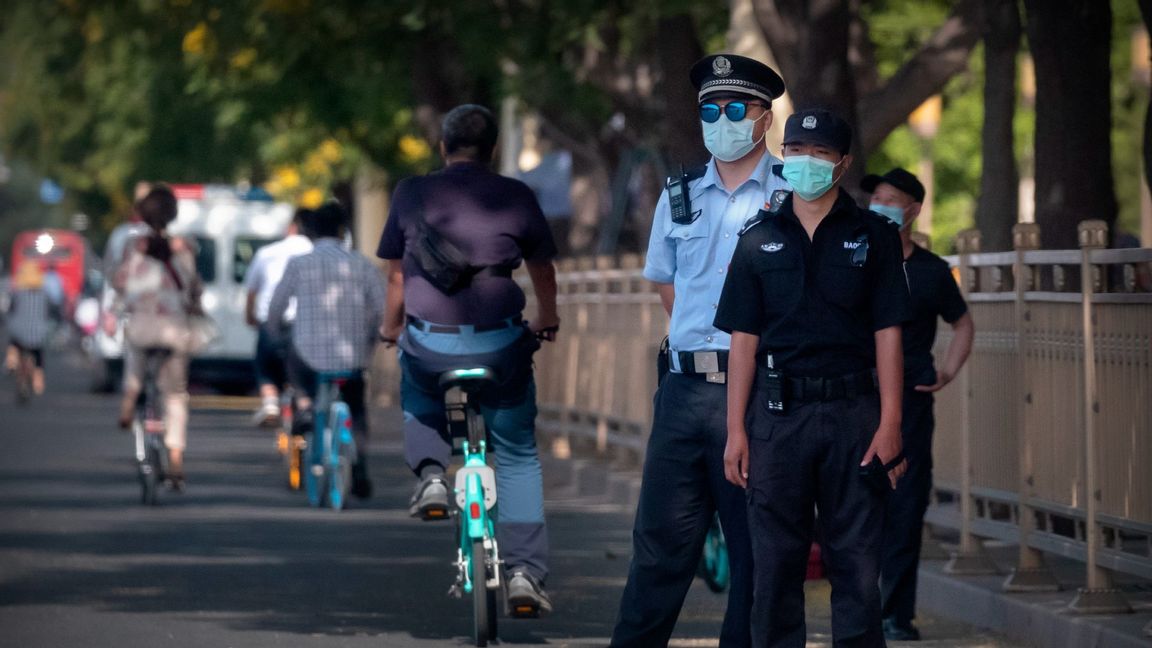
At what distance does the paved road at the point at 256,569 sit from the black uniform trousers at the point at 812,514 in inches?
100

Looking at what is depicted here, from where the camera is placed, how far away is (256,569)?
Result: 40.7 ft

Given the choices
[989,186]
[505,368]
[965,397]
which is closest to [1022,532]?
[965,397]

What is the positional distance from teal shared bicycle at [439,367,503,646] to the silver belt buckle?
1.75 meters

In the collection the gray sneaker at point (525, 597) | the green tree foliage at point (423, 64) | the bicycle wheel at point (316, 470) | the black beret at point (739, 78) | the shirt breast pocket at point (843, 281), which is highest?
the green tree foliage at point (423, 64)

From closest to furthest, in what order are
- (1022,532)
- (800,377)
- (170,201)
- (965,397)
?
(800,377) < (1022,532) < (965,397) < (170,201)

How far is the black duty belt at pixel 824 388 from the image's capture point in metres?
7.08

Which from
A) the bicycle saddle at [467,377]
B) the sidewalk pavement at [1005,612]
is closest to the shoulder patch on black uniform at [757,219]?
the sidewalk pavement at [1005,612]

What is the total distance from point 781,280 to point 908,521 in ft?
9.48

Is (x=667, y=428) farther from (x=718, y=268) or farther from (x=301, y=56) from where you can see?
(x=301, y=56)

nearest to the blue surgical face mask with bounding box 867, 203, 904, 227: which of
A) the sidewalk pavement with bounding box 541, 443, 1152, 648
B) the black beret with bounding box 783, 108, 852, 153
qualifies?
the sidewalk pavement with bounding box 541, 443, 1152, 648

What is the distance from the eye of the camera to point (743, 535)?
25.3ft

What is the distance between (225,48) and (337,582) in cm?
1312

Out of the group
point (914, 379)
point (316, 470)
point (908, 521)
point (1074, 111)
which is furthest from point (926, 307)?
point (316, 470)

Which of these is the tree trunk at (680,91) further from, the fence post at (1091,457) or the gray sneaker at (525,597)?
the gray sneaker at (525,597)
